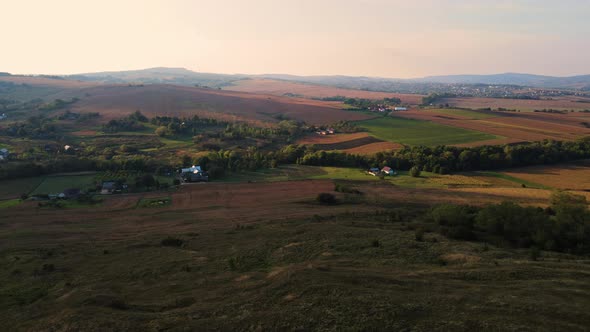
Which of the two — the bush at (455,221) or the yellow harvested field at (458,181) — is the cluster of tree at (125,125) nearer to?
the yellow harvested field at (458,181)

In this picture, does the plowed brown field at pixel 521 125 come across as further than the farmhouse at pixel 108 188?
Yes

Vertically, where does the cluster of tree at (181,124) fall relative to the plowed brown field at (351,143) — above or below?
above

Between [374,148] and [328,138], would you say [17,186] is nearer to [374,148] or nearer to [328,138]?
[328,138]

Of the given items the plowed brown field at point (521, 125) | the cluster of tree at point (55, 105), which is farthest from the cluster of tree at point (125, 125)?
the plowed brown field at point (521, 125)

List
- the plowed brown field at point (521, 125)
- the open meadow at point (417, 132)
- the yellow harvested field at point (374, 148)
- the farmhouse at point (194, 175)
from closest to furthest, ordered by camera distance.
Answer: the farmhouse at point (194, 175)
the yellow harvested field at point (374, 148)
the plowed brown field at point (521, 125)
the open meadow at point (417, 132)

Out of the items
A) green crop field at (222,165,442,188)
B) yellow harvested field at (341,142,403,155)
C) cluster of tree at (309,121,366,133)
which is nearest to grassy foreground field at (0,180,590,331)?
green crop field at (222,165,442,188)

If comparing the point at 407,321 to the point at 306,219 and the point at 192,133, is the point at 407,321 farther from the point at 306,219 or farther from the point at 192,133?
the point at 192,133
